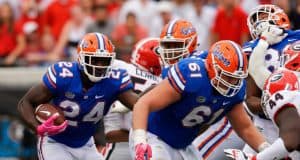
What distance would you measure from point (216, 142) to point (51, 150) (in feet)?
4.79

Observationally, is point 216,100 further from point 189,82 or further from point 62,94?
point 62,94

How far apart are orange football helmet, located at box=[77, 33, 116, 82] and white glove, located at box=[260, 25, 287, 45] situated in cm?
129

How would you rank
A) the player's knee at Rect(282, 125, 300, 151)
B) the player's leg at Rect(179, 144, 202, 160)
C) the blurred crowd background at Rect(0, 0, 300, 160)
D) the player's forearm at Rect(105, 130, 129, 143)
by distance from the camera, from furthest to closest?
the blurred crowd background at Rect(0, 0, 300, 160)
the player's forearm at Rect(105, 130, 129, 143)
the player's leg at Rect(179, 144, 202, 160)
the player's knee at Rect(282, 125, 300, 151)

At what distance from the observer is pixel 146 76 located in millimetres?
8625

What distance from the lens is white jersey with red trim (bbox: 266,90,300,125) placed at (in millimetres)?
6080

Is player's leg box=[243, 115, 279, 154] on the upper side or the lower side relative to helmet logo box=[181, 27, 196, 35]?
lower

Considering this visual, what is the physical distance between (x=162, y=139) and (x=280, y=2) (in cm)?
405

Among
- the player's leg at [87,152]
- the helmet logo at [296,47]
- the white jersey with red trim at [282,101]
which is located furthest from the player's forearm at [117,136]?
the white jersey with red trim at [282,101]

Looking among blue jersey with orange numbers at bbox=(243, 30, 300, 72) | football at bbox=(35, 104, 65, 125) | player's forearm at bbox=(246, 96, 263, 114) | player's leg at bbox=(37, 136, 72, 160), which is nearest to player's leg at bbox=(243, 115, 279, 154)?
player's forearm at bbox=(246, 96, 263, 114)

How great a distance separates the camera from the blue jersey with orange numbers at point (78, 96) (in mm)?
7555

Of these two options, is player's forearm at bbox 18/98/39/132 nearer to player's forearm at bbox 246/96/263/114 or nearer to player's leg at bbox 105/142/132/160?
player's leg at bbox 105/142/132/160

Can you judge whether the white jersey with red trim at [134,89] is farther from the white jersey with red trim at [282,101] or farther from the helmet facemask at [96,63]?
the white jersey with red trim at [282,101]

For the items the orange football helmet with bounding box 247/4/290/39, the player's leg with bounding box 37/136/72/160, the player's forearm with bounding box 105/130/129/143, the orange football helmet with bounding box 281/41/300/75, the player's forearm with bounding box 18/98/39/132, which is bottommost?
the player's forearm with bounding box 105/130/129/143

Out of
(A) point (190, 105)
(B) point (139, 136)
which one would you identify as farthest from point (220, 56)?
(B) point (139, 136)
